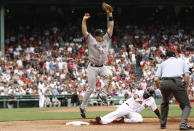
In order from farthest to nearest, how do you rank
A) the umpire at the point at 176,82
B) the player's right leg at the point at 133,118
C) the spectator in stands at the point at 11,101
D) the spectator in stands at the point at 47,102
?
the spectator in stands at the point at 47,102
the spectator in stands at the point at 11,101
the player's right leg at the point at 133,118
the umpire at the point at 176,82

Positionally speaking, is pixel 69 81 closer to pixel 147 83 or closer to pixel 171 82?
pixel 147 83

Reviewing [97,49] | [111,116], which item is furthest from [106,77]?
[111,116]

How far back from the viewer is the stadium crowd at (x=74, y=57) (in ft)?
79.5

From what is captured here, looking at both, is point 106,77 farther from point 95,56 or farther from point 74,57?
point 74,57

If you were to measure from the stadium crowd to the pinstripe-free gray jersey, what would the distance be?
12057 millimetres

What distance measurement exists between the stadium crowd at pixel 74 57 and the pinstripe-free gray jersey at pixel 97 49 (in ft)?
39.6

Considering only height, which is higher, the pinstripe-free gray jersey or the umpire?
the pinstripe-free gray jersey

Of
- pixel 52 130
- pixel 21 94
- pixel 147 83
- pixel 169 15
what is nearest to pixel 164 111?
pixel 52 130

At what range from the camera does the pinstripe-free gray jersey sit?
32.3 feet

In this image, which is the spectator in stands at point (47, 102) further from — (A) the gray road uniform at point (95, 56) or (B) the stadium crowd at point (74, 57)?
(A) the gray road uniform at point (95, 56)

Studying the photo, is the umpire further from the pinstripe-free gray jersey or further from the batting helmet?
the pinstripe-free gray jersey

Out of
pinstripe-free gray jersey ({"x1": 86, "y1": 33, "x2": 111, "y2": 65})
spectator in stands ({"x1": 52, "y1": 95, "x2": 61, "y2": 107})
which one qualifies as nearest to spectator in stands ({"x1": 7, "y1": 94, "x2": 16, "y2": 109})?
spectator in stands ({"x1": 52, "y1": 95, "x2": 61, "y2": 107})

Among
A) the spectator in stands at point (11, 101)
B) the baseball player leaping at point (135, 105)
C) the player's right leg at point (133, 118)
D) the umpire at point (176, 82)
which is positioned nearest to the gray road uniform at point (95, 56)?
the baseball player leaping at point (135, 105)

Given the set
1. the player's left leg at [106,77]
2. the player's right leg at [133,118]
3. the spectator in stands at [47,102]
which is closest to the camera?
the player's right leg at [133,118]
